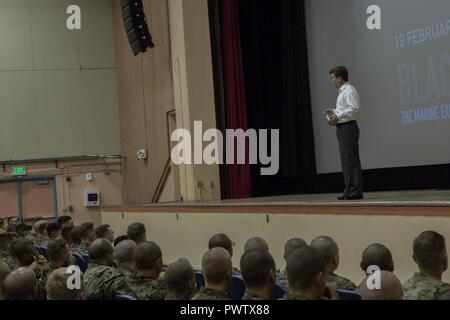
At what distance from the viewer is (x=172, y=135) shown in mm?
11172

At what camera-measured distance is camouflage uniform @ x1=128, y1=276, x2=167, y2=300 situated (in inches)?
137

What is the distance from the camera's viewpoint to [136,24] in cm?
990

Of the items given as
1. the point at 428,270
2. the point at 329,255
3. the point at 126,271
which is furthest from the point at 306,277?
the point at 126,271

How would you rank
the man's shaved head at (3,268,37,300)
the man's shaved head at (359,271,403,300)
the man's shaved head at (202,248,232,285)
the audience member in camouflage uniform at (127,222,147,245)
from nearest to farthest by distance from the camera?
the man's shaved head at (359,271,403,300) < the man's shaved head at (202,248,232,285) < the man's shaved head at (3,268,37,300) < the audience member in camouflage uniform at (127,222,147,245)

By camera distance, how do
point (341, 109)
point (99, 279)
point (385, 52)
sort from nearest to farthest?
point (99, 279)
point (341, 109)
point (385, 52)

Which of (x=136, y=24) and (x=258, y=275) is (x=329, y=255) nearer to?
(x=258, y=275)

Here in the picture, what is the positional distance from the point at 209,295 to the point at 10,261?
283 centimetres

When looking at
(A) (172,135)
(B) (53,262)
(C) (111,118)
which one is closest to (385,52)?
(A) (172,135)

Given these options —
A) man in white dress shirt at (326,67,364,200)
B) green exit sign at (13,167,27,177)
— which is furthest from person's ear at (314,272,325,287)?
green exit sign at (13,167,27,177)

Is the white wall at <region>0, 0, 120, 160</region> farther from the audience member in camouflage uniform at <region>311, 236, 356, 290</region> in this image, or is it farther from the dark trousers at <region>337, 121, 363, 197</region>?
the audience member in camouflage uniform at <region>311, 236, 356, 290</region>

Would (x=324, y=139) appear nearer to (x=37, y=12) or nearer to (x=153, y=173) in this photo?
(x=153, y=173)

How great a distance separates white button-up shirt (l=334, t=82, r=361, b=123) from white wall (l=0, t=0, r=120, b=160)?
839 cm

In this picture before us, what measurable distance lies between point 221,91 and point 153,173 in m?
2.92

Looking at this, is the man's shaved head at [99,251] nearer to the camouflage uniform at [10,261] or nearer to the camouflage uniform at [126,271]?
the camouflage uniform at [126,271]
